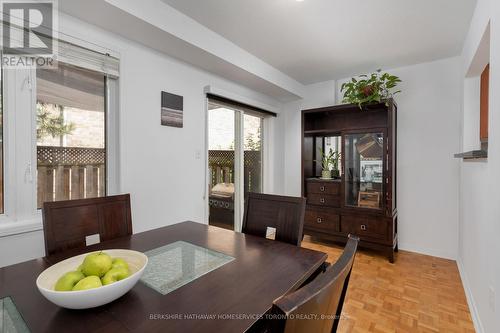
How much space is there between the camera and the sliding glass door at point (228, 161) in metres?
3.18

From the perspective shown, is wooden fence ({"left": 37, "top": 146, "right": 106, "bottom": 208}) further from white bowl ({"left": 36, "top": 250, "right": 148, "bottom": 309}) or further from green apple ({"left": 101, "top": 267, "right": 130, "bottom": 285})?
green apple ({"left": 101, "top": 267, "right": 130, "bottom": 285})

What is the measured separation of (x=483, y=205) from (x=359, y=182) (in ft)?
5.19

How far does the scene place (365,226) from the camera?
122 inches

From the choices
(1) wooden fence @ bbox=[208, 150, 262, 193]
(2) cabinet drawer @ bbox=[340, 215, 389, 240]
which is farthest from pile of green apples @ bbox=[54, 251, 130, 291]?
(2) cabinet drawer @ bbox=[340, 215, 389, 240]

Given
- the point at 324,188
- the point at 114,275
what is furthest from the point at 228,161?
the point at 114,275

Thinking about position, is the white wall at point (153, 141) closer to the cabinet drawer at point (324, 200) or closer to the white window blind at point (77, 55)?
the white window blind at point (77, 55)

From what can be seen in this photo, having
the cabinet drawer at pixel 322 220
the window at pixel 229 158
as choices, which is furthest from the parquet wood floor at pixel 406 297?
the window at pixel 229 158

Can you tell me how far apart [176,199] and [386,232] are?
95.7 inches

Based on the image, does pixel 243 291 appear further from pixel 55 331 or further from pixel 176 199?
pixel 176 199

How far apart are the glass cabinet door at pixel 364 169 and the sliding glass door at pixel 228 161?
1.39 meters

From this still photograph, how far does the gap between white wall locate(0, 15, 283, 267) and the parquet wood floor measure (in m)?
1.74

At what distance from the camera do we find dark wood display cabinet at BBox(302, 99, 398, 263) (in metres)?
2.95

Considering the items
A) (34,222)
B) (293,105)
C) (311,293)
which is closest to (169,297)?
(311,293)

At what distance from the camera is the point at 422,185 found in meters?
3.12
